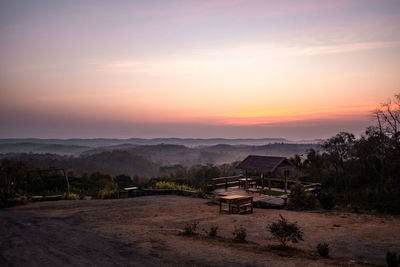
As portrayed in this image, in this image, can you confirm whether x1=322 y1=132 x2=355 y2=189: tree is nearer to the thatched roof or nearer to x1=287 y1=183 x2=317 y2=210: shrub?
the thatched roof

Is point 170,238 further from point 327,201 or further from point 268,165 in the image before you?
point 268,165

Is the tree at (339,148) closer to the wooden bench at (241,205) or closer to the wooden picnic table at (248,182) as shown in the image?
the wooden picnic table at (248,182)

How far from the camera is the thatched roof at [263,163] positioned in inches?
805

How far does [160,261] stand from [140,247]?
157cm

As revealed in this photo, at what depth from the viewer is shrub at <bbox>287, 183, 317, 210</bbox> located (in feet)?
57.5

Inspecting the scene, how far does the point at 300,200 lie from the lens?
1756cm

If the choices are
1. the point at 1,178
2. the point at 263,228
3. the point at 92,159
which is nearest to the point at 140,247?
the point at 263,228

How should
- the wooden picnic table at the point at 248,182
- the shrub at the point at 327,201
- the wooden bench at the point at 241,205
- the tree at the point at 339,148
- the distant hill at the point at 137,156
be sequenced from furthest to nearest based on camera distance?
the distant hill at the point at 137,156 → the tree at the point at 339,148 → the wooden picnic table at the point at 248,182 → the shrub at the point at 327,201 → the wooden bench at the point at 241,205

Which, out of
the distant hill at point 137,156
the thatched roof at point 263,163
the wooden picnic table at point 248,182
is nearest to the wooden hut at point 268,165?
the thatched roof at point 263,163

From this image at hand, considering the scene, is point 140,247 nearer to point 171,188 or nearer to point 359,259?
point 359,259

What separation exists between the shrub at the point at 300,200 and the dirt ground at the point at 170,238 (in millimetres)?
1419

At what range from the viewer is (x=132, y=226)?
12.5 metres

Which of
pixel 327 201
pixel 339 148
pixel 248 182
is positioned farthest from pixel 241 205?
pixel 339 148

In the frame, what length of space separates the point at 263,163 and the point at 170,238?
12622 millimetres
